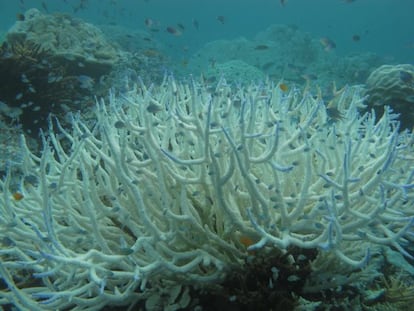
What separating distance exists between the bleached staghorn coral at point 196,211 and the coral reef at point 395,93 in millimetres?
6662

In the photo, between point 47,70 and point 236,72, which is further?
point 236,72

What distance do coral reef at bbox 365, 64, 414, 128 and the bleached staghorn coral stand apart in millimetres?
6662

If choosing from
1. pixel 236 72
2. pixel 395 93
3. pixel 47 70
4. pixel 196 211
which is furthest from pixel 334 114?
pixel 236 72

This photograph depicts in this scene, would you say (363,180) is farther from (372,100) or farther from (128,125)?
(372,100)

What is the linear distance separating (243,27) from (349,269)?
16410 centimetres

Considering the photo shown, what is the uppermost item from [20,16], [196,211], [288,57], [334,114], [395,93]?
[288,57]

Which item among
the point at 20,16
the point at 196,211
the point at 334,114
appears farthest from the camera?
the point at 20,16

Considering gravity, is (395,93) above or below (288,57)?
below

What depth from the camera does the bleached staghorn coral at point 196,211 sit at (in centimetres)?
228

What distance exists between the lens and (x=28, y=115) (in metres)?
7.16

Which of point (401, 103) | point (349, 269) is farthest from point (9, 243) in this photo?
point (401, 103)

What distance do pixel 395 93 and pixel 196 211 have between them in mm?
8224

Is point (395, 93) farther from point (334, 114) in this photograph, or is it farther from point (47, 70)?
point (47, 70)

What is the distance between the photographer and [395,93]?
9078 millimetres
